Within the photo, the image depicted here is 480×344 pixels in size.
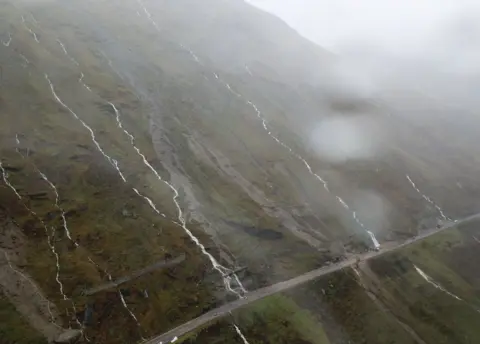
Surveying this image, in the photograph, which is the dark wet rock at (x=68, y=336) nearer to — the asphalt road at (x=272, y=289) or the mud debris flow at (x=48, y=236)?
the mud debris flow at (x=48, y=236)

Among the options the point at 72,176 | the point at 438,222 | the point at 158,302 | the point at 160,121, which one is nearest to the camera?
the point at 158,302

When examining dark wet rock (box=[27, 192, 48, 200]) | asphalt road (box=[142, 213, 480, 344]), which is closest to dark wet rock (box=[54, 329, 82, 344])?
asphalt road (box=[142, 213, 480, 344])

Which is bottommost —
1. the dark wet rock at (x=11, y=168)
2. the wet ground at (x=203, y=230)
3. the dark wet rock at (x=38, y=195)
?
the dark wet rock at (x=11, y=168)

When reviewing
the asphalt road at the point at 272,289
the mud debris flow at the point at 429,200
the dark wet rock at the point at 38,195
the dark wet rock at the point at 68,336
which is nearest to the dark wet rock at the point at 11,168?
the dark wet rock at the point at 38,195

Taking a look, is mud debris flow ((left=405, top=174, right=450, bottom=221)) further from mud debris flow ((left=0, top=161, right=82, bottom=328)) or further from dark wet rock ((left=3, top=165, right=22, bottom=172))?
dark wet rock ((left=3, top=165, right=22, bottom=172))

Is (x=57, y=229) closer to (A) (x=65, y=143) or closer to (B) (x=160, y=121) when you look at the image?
(A) (x=65, y=143)

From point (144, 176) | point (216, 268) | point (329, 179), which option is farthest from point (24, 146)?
point (329, 179)
